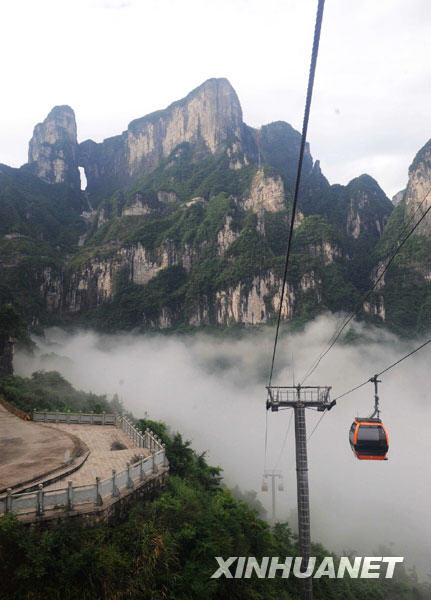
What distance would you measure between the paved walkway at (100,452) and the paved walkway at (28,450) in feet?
3.09

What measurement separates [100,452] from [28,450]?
342cm

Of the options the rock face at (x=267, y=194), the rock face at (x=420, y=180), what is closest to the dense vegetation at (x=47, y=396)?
the rock face at (x=267, y=194)

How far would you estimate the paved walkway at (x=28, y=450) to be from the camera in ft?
50.5

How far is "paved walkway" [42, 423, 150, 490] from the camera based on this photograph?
16.4 m

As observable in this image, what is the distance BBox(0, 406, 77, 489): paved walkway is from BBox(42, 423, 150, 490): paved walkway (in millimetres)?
942

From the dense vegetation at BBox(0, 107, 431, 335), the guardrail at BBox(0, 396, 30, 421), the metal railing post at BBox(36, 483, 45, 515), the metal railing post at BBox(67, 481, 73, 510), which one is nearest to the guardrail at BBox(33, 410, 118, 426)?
the guardrail at BBox(0, 396, 30, 421)

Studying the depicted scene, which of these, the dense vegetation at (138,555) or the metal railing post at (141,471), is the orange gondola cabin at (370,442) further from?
the metal railing post at (141,471)

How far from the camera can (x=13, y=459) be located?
17.2 m

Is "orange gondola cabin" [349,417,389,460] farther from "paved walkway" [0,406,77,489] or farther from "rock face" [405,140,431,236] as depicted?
"rock face" [405,140,431,236]

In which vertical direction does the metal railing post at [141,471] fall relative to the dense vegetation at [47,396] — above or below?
above

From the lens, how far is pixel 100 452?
20750 mm

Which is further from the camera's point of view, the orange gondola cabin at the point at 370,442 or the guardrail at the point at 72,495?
the orange gondola cabin at the point at 370,442

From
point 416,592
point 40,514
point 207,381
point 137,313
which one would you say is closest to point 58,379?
point 40,514

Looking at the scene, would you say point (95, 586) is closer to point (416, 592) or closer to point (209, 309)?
point (416, 592)
